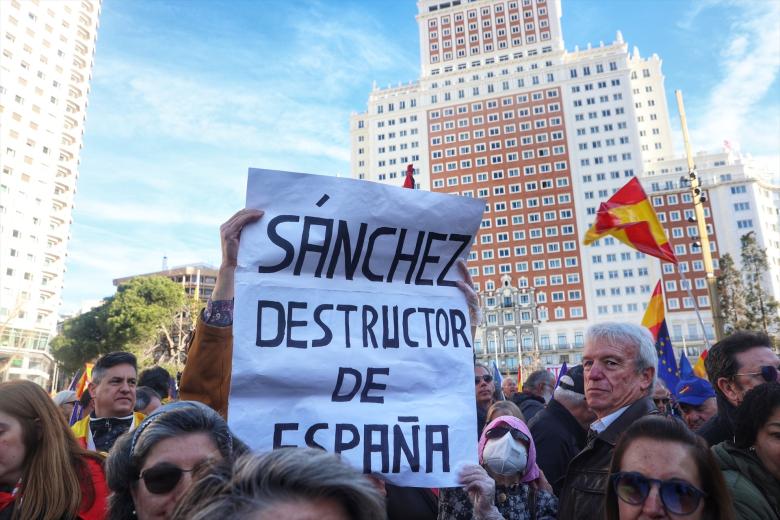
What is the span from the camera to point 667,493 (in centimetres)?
187

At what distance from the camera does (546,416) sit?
351 centimetres

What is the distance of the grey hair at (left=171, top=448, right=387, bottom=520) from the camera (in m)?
1.04

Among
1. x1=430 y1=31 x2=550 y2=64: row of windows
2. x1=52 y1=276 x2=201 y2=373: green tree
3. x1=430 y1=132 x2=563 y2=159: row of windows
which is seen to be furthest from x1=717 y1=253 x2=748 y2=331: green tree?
x1=430 y1=31 x2=550 y2=64: row of windows

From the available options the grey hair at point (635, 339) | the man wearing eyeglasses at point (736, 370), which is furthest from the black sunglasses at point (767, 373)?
the grey hair at point (635, 339)

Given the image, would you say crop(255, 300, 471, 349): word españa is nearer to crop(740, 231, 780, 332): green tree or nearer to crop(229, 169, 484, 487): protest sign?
crop(229, 169, 484, 487): protest sign

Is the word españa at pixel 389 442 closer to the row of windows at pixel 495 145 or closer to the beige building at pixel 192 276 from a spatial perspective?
the row of windows at pixel 495 145

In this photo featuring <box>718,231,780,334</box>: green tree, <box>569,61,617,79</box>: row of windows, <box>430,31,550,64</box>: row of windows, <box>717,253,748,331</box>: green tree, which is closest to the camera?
<box>718,231,780,334</box>: green tree

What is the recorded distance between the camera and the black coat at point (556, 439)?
10.5ft

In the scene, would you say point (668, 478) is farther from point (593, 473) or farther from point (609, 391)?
point (609, 391)

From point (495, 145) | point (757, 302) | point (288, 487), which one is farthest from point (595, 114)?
point (288, 487)

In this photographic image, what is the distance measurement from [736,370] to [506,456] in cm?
141

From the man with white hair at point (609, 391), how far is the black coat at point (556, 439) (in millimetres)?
504

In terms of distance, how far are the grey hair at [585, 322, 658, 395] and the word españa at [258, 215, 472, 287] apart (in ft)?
2.80

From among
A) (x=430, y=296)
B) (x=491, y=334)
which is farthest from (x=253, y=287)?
(x=491, y=334)
